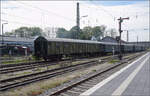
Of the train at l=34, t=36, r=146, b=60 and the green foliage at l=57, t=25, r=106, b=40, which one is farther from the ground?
the green foliage at l=57, t=25, r=106, b=40

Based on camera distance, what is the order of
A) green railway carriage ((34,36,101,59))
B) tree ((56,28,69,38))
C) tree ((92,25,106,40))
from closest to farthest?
green railway carriage ((34,36,101,59)) < tree ((56,28,69,38)) < tree ((92,25,106,40))

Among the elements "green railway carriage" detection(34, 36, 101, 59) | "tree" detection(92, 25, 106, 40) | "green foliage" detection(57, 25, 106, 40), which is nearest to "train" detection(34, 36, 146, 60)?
"green railway carriage" detection(34, 36, 101, 59)

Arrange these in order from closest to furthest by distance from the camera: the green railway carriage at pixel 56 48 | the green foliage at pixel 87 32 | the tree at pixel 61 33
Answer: the green railway carriage at pixel 56 48 < the green foliage at pixel 87 32 < the tree at pixel 61 33

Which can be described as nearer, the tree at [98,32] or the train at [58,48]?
the train at [58,48]

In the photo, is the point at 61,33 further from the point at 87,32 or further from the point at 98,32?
the point at 98,32

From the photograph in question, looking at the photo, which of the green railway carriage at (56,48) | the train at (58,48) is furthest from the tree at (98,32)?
the green railway carriage at (56,48)

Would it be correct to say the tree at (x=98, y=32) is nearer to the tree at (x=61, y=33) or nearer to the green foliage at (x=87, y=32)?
the green foliage at (x=87, y=32)

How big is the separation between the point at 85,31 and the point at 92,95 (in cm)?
8905

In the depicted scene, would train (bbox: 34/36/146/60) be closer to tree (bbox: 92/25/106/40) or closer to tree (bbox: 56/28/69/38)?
tree (bbox: 56/28/69/38)

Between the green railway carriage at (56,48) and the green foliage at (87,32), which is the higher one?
the green foliage at (87,32)

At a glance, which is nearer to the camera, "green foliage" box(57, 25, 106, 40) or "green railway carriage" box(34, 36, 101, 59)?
"green railway carriage" box(34, 36, 101, 59)

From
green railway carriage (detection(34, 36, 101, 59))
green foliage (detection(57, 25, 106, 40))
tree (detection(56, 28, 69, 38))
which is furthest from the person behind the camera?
tree (detection(56, 28, 69, 38))

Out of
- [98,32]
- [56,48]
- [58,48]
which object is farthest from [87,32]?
[56,48]

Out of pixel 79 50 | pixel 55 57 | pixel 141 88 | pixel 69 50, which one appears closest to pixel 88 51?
pixel 79 50
